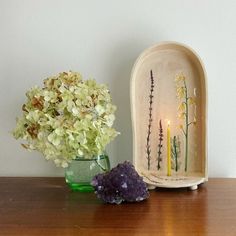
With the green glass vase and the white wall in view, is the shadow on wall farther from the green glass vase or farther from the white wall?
the green glass vase

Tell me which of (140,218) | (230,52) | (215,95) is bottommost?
(140,218)

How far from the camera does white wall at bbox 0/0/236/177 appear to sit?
105 cm

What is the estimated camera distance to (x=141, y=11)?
1059 mm

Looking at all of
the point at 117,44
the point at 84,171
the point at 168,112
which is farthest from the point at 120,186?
the point at 117,44

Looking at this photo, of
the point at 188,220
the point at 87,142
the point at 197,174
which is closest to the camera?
the point at 188,220

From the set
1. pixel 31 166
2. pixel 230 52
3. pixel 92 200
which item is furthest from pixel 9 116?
pixel 230 52

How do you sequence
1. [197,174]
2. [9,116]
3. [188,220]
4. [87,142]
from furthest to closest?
[9,116]
[197,174]
[87,142]
[188,220]

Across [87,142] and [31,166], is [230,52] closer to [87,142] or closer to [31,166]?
[87,142]

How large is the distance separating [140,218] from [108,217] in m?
0.06

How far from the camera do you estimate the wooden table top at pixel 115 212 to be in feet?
2.35

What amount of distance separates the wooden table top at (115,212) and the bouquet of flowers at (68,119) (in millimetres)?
108

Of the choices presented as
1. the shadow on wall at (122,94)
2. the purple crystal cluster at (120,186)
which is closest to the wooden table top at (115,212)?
the purple crystal cluster at (120,186)

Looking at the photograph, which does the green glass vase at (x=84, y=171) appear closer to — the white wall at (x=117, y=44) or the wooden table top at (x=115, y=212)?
the wooden table top at (x=115, y=212)

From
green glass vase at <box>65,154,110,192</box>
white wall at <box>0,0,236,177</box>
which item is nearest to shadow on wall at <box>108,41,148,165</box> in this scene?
white wall at <box>0,0,236,177</box>
